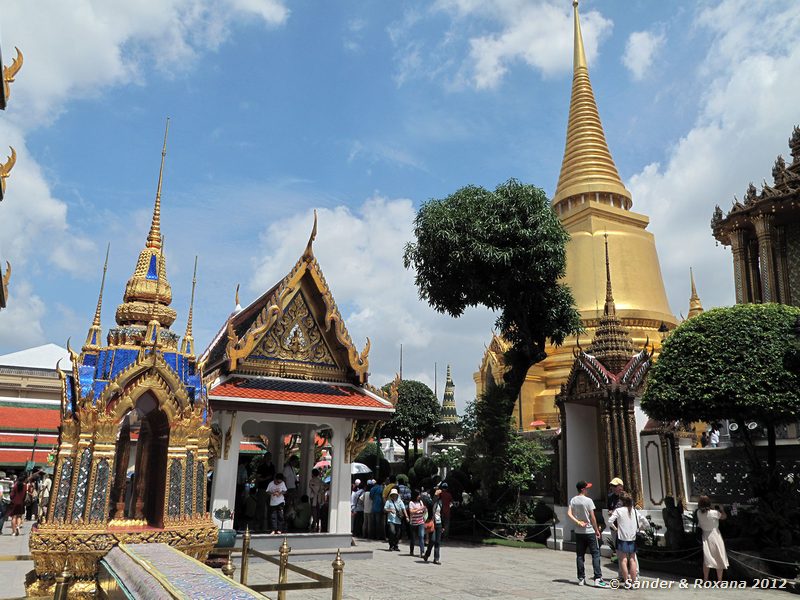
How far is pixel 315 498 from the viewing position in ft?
47.6

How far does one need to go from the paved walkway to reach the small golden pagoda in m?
1.83

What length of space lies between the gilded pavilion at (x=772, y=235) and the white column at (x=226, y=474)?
1990cm

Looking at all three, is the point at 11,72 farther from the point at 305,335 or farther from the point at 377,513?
the point at 377,513

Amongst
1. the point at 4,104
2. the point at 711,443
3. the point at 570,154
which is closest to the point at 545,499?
the point at 711,443

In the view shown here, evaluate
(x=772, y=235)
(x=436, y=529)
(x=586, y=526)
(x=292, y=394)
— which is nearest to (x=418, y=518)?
(x=436, y=529)

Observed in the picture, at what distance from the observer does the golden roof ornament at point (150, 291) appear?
8.47 metres

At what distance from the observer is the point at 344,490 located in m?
13.5

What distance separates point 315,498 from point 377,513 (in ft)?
12.8

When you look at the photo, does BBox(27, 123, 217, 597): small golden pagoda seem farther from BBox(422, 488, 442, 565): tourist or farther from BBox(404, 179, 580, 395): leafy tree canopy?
BBox(404, 179, 580, 395): leafy tree canopy

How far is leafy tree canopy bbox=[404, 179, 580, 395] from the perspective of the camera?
18.6 m

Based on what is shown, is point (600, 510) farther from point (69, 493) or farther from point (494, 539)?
point (69, 493)

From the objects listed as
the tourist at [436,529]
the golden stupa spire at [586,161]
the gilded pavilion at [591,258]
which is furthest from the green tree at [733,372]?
the golden stupa spire at [586,161]

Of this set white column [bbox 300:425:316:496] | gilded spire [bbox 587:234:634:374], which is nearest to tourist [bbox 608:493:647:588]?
gilded spire [bbox 587:234:634:374]

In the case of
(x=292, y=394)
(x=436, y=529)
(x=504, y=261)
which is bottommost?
(x=436, y=529)
